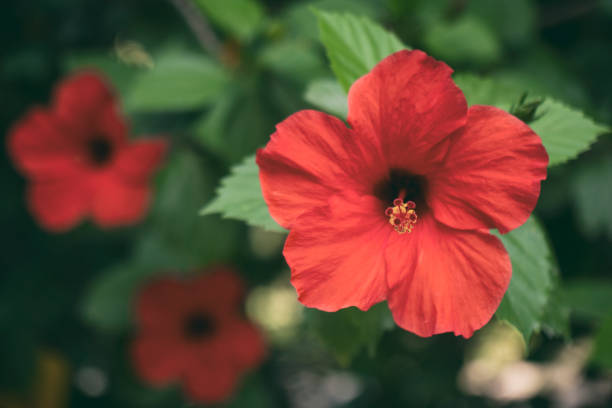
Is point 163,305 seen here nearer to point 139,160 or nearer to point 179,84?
point 139,160

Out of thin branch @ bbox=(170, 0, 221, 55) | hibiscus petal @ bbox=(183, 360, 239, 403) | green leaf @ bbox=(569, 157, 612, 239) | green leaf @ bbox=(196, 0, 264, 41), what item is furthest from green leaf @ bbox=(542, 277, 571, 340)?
hibiscus petal @ bbox=(183, 360, 239, 403)

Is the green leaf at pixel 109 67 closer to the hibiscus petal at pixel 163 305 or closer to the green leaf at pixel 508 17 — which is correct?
the hibiscus petal at pixel 163 305

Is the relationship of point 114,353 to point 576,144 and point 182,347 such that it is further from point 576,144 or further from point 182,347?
point 576,144

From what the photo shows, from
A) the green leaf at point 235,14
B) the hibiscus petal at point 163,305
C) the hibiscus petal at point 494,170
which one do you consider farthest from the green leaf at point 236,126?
the hibiscus petal at point 163,305

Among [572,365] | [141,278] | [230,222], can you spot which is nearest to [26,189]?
[141,278]

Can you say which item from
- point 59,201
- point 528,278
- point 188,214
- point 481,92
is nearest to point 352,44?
point 481,92

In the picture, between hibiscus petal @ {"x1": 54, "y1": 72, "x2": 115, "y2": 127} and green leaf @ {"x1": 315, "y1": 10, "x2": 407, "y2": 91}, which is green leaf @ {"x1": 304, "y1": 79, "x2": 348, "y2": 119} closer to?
green leaf @ {"x1": 315, "y1": 10, "x2": 407, "y2": 91}
